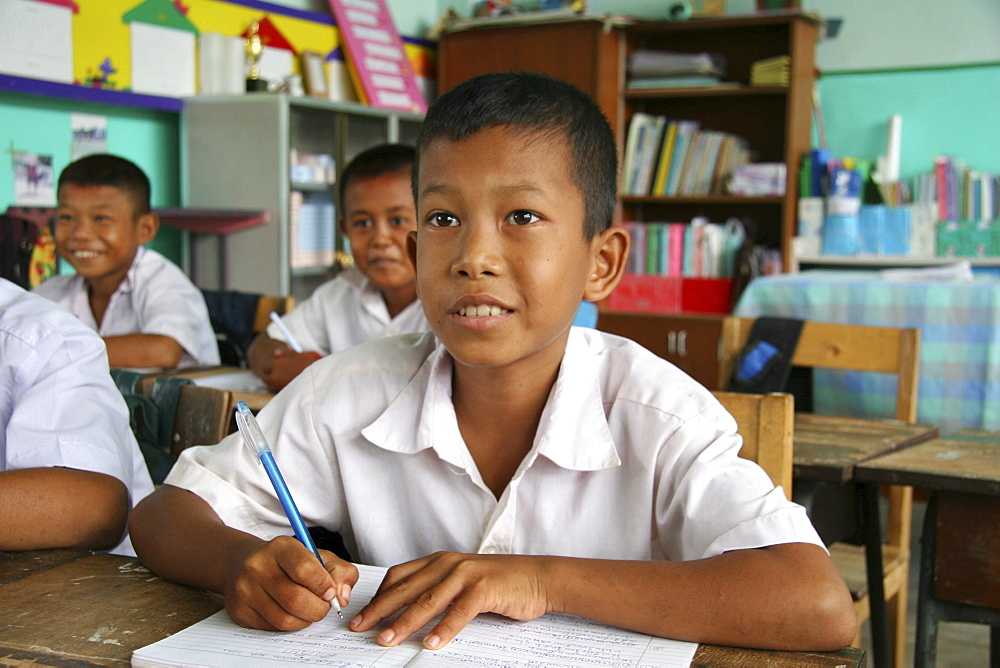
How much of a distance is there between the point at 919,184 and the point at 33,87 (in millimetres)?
3693

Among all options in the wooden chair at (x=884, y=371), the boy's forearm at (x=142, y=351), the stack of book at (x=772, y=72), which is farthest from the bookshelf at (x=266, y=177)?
the wooden chair at (x=884, y=371)

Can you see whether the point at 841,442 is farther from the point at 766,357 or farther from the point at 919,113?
the point at 919,113

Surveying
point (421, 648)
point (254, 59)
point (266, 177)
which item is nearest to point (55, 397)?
point (421, 648)

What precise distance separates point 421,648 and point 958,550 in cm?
105

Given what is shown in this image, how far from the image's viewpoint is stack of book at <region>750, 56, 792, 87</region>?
179 inches

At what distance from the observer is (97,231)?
9.23ft

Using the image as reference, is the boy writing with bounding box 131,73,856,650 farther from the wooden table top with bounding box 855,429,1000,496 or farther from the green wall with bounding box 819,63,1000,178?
the green wall with bounding box 819,63,1000,178

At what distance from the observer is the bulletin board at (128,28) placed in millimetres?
3639

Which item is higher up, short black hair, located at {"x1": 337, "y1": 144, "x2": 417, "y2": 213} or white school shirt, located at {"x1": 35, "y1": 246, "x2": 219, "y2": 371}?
short black hair, located at {"x1": 337, "y1": 144, "x2": 417, "y2": 213}

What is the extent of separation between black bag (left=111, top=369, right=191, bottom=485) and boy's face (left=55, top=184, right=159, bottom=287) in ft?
4.51

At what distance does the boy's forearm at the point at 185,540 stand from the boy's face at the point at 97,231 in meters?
1.94

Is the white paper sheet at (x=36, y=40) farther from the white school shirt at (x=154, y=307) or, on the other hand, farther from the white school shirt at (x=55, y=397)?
the white school shirt at (x=55, y=397)

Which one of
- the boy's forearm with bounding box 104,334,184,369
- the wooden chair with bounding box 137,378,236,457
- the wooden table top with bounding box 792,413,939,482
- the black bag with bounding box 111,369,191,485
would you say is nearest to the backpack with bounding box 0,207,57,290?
the boy's forearm with bounding box 104,334,184,369

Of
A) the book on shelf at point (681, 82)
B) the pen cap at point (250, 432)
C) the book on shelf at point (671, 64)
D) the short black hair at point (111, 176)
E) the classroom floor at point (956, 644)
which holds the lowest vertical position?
the classroom floor at point (956, 644)
